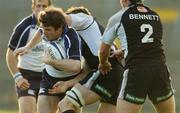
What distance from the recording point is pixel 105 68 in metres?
7.15

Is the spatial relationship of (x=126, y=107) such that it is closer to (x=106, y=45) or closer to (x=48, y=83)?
(x=106, y=45)

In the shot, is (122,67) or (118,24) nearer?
(118,24)

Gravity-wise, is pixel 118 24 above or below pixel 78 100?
above

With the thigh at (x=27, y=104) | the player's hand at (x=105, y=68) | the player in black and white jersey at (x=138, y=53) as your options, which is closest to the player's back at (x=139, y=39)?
the player in black and white jersey at (x=138, y=53)

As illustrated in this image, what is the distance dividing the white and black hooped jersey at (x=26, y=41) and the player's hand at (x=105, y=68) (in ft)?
4.49

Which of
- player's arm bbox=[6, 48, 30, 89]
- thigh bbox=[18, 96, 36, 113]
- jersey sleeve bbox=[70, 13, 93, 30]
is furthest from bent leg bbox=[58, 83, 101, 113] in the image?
thigh bbox=[18, 96, 36, 113]

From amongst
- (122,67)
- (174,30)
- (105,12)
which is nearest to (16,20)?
(105,12)

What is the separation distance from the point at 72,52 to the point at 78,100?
0.46 metres

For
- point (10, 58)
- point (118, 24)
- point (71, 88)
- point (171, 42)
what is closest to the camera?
point (118, 24)

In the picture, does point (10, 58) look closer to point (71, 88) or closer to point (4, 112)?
point (71, 88)

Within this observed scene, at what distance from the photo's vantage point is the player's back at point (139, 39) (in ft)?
22.1

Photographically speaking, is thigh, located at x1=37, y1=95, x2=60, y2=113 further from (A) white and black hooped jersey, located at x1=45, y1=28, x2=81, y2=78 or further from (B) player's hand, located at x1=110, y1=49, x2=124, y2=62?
(B) player's hand, located at x1=110, y1=49, x2=124, y2=62

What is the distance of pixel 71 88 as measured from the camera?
7254 mm

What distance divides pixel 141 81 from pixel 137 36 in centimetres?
40
